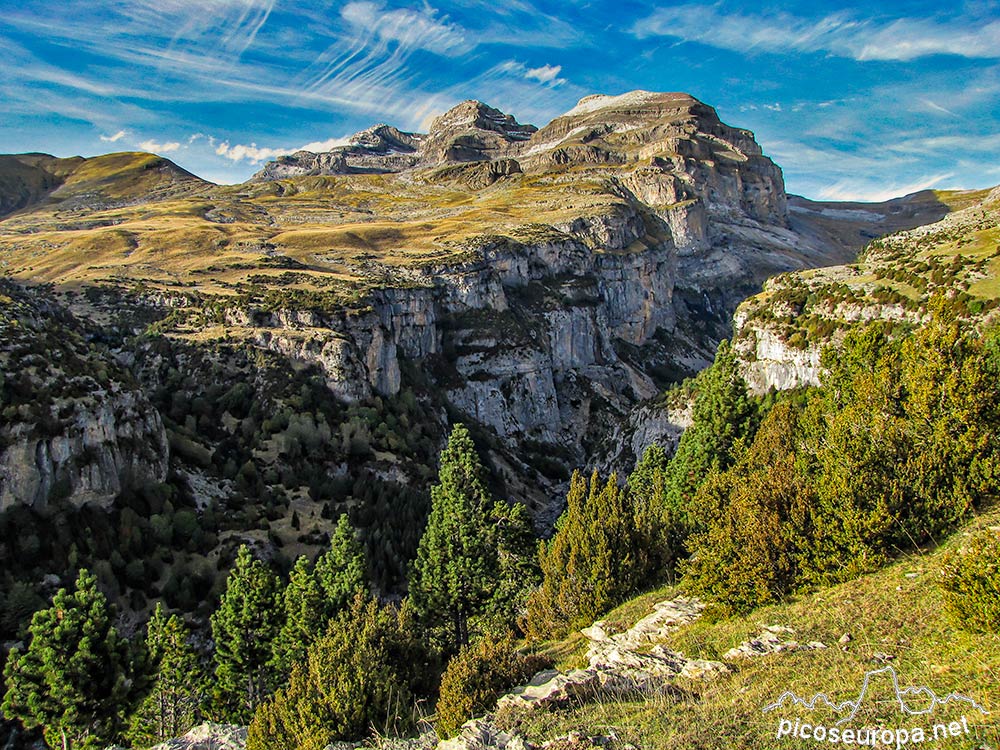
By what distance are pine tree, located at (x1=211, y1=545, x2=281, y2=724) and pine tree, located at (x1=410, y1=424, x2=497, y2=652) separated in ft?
33.4

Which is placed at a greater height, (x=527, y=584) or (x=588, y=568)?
(x=588, y=568)

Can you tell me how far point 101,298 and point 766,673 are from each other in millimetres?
95099

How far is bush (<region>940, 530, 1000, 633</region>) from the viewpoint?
12.0 metres

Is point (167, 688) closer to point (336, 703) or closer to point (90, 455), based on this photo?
point (336, 703)

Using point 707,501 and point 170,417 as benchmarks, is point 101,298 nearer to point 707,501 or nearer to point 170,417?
point 170,417

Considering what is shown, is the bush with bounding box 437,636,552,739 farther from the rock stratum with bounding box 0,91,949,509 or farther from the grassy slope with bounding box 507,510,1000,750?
the rock stratum with bounding box 0,91,949,509

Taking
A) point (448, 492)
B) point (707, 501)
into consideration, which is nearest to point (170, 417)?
point (448, 492)

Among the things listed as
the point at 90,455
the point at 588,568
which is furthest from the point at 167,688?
the point at 90,455

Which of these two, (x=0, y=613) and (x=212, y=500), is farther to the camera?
(x=212, y=500)

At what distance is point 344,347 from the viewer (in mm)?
74938

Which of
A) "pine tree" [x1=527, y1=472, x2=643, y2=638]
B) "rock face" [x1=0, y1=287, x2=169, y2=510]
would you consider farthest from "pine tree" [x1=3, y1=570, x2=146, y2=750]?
"pine tree" [x1=527, y1=472, x2=643, y2=638]

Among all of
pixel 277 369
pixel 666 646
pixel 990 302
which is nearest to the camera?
pixel 666 646

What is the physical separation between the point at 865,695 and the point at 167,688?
28.6 meters

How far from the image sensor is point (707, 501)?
29.6 m
